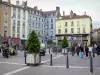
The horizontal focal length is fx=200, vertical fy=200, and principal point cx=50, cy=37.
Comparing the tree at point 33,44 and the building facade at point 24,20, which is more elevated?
the building facade at point 24,20

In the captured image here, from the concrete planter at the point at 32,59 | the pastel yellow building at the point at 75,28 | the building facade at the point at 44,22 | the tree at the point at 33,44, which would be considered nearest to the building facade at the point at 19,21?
the building facade at the point at 44,22

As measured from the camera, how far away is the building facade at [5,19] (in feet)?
172

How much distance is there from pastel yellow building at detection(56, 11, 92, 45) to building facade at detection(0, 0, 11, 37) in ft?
61.1

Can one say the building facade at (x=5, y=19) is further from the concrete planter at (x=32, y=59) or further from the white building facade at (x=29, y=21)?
the concrete planter at (x=32, y=59)

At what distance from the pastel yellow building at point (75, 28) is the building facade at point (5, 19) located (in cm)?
1863

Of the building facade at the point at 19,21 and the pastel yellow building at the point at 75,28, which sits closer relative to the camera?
the building facade at the point at 19,21

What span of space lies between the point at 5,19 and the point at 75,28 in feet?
74.8

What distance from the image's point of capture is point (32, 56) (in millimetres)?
13367

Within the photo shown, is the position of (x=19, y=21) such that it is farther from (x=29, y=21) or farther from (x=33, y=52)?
(x=33, y=52)

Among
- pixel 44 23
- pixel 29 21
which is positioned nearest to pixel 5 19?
pixel 29 21

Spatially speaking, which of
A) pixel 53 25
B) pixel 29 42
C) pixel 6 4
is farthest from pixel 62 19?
pixel 29 42

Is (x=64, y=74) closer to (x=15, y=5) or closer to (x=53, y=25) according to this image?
(x=15, y=5)

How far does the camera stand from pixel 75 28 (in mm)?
64000

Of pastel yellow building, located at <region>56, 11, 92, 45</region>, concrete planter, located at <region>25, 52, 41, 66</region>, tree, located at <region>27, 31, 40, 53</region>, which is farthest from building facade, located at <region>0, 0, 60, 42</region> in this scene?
concrete planter, located at <region>25, 52, 41, 66</region>
